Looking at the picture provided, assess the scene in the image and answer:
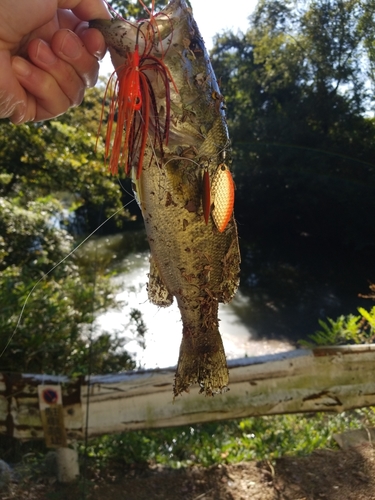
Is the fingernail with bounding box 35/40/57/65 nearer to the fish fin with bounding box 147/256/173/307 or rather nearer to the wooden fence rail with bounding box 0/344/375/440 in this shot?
the fish fin with bounding box 147/256/173/307

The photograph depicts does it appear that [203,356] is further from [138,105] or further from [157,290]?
[138,105]

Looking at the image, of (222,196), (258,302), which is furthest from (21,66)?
(258,302)

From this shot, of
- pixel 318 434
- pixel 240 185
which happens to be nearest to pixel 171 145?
pixel 318 434

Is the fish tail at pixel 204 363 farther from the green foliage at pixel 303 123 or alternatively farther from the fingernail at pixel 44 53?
the green foliage at pixel 303 123

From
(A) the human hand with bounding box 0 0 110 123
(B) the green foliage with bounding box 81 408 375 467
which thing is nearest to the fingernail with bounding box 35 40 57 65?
(A) the human hand with bounding box 0 0 110 123

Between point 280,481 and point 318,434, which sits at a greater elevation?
point 318,434

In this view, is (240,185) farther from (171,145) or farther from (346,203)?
(171,145)

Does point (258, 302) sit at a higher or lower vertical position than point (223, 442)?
higher

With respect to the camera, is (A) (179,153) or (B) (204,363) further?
(B) (204,363)
